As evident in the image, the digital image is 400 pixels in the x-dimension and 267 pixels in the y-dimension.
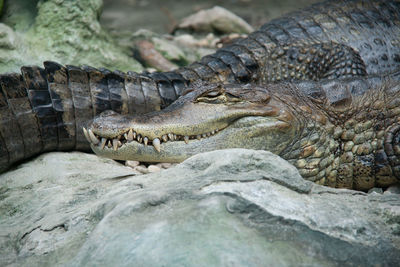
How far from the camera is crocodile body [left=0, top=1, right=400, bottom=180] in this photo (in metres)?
3.22

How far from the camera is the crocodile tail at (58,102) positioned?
3.16 meters

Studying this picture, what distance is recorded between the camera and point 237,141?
290cm

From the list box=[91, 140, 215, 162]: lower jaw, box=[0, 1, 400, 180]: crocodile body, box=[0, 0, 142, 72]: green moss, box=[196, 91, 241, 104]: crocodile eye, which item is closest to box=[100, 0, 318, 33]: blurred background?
box=[0, 0, 142, 72]: green moss

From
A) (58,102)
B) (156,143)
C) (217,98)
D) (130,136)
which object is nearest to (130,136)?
(130,136)

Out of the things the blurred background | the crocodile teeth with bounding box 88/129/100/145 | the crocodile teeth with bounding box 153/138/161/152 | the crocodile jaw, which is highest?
the blurred background

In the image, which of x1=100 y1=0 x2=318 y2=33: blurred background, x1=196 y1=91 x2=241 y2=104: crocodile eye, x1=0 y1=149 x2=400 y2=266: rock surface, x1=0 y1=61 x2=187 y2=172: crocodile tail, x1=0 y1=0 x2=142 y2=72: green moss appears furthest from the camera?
x1=100 y1=0 x2=318 y2=33: blurred background

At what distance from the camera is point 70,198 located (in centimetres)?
245

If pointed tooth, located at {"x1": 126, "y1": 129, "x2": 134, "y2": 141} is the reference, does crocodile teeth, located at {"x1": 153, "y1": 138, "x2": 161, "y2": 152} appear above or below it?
below

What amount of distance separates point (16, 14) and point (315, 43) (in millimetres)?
3307

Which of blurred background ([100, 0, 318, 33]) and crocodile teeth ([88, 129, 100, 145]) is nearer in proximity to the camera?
crocodile teeth ([88, 129, 100, 145])

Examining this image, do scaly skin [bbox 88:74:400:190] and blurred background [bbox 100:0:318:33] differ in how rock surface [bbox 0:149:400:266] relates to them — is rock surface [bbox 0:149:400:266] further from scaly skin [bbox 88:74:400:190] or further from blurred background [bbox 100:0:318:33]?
blurred background [bbox 100:0:318:33]

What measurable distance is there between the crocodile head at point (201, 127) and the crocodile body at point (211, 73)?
0.99ft

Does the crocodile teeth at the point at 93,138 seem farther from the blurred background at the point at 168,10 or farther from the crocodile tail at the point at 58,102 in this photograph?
the blurred background at the point at 168,10

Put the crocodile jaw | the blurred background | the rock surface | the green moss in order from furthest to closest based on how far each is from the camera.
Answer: the blurred background < the green moss < the crocodile jaw < the rock surface
